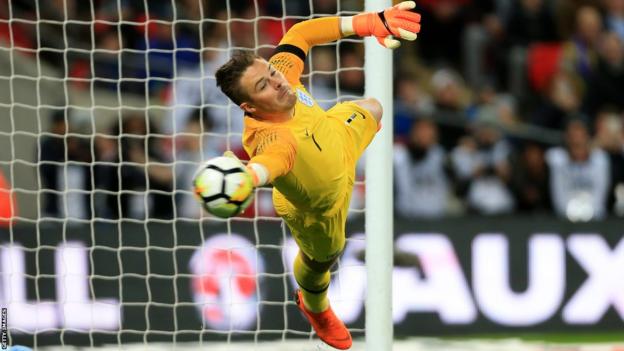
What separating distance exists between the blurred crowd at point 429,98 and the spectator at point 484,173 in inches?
0.4

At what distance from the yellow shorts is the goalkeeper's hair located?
2.02 feet

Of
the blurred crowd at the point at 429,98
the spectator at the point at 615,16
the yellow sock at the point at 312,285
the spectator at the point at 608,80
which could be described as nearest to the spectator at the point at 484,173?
the blurred crowd at the point at 429,98

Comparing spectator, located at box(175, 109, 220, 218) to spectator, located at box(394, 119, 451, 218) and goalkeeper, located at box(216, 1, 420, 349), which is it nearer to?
spectator, located at box(394, 119, 451, 218)

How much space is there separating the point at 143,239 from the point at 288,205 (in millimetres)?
3160

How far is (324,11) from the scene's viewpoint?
11.5 metres

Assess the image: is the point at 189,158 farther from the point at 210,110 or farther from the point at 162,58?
the point at 162,58

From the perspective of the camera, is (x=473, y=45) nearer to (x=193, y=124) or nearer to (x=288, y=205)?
(x=193, y=124)

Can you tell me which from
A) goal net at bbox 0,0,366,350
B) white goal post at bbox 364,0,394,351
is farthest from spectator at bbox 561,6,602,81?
white goal post at bbox 364,0,394,351

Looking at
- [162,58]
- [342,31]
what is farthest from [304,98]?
[162,58]

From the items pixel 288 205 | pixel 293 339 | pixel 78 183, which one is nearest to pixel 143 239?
pixel 78 183

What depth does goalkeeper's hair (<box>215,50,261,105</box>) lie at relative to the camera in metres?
5.91

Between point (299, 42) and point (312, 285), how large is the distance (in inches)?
51.5

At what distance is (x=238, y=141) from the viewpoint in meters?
10.2

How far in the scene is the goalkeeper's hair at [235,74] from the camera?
5.91 meters
